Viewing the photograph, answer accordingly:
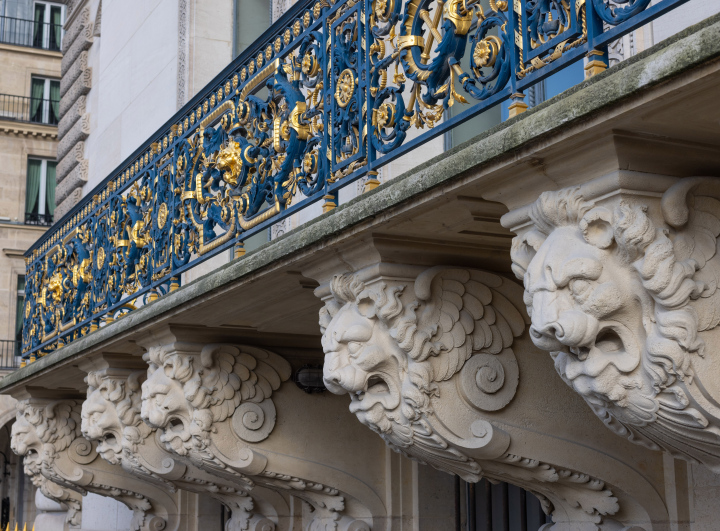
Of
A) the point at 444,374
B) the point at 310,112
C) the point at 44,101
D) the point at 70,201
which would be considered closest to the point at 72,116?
the point at 70,201

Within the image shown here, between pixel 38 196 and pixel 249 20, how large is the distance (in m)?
20.1

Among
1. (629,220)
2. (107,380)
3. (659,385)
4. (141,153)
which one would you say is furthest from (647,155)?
(107,380)

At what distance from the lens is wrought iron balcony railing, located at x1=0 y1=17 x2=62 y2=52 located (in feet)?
103

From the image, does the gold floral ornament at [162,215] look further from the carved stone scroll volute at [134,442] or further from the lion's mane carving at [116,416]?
the lion's mane carving at [116,416]

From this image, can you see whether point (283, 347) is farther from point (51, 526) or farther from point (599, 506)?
point (51, 526)

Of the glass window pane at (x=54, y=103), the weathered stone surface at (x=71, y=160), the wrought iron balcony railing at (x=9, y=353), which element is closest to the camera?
the weathered stone surface at (x=71, y=160)

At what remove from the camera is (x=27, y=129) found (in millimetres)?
29094

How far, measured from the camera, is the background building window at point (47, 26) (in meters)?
31.4

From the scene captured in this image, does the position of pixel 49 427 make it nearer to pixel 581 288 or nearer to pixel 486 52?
pixel 486 52

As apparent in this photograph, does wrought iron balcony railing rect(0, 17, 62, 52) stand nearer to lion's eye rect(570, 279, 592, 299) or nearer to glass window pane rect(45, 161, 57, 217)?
glass window pane rect(45, 161, 57, 217)

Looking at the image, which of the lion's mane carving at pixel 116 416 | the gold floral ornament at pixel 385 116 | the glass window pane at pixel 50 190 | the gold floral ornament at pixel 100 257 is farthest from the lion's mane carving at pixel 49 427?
the glass window pane at pixel 50 190

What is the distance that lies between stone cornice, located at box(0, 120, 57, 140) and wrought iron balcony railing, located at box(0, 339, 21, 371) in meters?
5.67

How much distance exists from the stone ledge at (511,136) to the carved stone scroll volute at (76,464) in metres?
4.65

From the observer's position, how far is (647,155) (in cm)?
319
